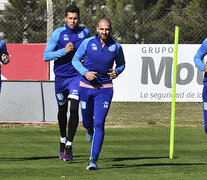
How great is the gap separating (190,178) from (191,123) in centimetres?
854

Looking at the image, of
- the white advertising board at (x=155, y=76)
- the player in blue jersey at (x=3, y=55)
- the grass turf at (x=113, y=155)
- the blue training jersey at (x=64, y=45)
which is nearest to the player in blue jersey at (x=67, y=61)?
the blue training jersey at (x=64, y=45)

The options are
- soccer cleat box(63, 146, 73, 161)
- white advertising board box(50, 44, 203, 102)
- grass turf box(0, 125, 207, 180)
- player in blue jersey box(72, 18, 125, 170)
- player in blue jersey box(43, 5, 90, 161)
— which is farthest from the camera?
white advertising board box(50, 44, 203, 102)

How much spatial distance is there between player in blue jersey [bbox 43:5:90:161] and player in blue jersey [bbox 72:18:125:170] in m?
0.93

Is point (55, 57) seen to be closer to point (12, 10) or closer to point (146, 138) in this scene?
point (146, 138)

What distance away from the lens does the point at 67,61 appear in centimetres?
1065

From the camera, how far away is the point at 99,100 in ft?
30.2

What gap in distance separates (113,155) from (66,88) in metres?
1.34

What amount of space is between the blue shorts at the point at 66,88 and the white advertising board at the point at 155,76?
5751 mm

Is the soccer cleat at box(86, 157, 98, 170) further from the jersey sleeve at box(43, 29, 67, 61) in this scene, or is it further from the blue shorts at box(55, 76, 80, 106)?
the jersey sleeve at box(43, 29, 67, 61)

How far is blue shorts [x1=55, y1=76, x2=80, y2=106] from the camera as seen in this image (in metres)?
10.4

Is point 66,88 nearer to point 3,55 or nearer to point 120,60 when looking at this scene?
point 3,55

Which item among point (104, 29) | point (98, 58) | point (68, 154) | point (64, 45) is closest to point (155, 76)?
point (64, 45)

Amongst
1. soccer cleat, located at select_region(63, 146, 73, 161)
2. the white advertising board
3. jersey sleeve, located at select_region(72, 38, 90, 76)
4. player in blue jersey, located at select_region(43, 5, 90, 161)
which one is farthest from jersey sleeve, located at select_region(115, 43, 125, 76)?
the white advertising board

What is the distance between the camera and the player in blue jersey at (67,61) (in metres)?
10.3
